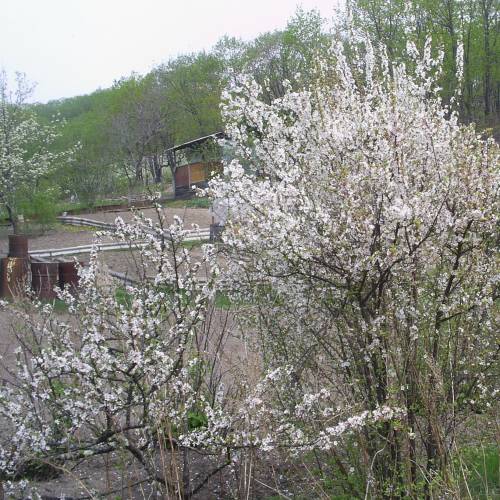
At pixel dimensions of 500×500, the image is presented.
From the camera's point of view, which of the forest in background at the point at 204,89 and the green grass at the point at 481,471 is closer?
the green grass at the point at 481,471

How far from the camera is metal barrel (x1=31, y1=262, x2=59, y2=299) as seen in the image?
1606cm

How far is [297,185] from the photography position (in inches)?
213

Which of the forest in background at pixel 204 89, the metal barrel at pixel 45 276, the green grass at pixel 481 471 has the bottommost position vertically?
the green grass at pixel 481 471

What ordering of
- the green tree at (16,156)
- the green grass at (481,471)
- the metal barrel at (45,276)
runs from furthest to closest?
the green tree at (16,156)
the metal barrel at (45,276)
the green grass at (481,471)

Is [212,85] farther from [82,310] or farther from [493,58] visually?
[82,310]

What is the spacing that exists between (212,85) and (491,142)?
61947mm

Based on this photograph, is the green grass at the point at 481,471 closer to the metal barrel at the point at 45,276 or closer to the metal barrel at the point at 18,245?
the metal barrel at the point at 45,276

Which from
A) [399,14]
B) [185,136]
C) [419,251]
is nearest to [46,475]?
[419,251]

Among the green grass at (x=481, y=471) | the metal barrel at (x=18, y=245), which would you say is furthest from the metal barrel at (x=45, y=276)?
the green grass at (x=481, y=471)

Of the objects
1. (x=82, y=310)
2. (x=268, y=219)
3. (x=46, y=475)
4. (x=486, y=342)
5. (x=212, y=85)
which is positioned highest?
(x=212, y=85)

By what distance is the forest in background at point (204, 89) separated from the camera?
36.0m

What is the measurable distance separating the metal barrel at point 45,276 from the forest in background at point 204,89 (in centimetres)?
1029

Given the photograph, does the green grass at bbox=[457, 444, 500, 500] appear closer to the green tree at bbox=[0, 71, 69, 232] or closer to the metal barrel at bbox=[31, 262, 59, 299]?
the metal barrel at bbox=[31, 262, 59, 299]

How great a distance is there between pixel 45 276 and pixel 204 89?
52066 millimetres
